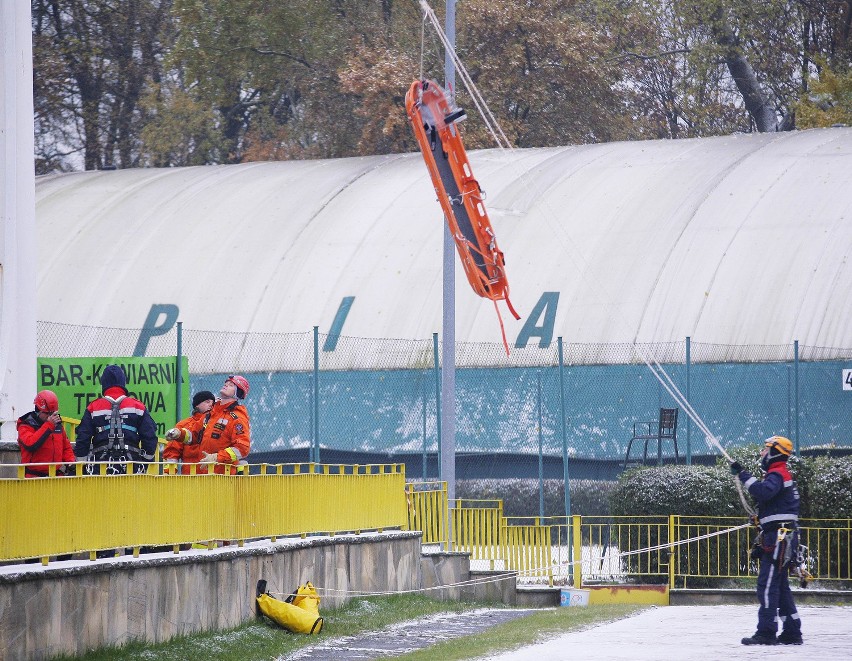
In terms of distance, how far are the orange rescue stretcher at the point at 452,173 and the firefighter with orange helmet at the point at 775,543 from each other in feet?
26.2

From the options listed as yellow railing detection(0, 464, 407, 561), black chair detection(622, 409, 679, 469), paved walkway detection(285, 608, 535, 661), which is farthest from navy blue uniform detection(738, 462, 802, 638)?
black chair detection(622, 409, 679, 469)

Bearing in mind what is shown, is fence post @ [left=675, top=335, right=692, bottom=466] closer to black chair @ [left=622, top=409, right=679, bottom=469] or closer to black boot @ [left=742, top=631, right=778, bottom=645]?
black chair @ [left=622, top=409, right=679, bottom=469]

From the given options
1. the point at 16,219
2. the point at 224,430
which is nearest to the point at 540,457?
the point at 224,430

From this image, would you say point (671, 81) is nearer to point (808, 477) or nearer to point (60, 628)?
point (808, 477)

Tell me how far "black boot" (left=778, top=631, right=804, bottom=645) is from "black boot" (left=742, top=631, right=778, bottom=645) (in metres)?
0.08

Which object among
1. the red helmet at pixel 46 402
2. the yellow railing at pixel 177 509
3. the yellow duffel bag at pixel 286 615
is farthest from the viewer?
the yellow duffel bag at pixel 286 615

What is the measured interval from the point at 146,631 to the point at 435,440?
40.3ft

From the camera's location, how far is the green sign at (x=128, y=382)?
16734mm

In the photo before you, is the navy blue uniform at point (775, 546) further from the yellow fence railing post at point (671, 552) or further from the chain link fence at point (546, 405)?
the chain link fence at point (546, 405)

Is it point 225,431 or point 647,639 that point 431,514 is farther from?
point 647,639

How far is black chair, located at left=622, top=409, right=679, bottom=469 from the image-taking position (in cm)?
2188

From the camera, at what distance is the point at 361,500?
1647 cm

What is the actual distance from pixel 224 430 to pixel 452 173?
822 centimetres

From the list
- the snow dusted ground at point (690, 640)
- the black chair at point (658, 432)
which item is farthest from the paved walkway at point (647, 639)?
the black chair at point (658, 432)
